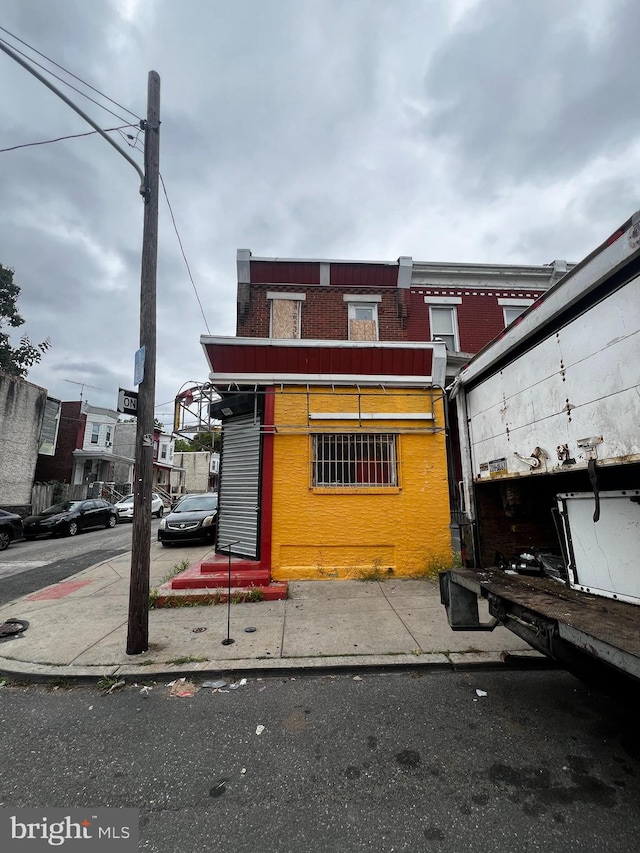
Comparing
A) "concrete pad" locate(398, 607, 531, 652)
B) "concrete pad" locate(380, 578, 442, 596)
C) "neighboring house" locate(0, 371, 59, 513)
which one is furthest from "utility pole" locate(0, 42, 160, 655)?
"neighboring house" locate(0, 371, 59, 513)

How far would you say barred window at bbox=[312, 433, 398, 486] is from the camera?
7.31 meters

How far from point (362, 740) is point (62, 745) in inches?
88.3

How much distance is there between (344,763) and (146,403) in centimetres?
385

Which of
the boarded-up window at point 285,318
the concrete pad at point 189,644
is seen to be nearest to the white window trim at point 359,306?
the boarded-up window at point 285,318

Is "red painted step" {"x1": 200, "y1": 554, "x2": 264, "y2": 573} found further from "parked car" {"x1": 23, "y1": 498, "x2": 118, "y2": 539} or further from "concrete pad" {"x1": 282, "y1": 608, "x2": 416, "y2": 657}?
"parked car" {"x1": 23, "y1": 498, "x2": 118, "y2": 539}

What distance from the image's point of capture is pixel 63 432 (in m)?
23.4

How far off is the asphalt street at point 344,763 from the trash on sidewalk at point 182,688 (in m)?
0.06

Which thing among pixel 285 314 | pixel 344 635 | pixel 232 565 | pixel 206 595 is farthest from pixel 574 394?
pixel 285 314

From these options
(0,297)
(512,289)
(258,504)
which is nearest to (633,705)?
(258,504)

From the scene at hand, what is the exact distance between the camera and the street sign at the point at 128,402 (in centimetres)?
454

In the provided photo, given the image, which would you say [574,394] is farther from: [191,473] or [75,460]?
[191,473]

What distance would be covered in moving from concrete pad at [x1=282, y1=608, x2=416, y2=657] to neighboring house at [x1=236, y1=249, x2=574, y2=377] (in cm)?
723

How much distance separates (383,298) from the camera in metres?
10.9

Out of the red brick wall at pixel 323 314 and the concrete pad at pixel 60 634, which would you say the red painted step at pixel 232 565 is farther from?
the red brick wall at pixel 323 314
